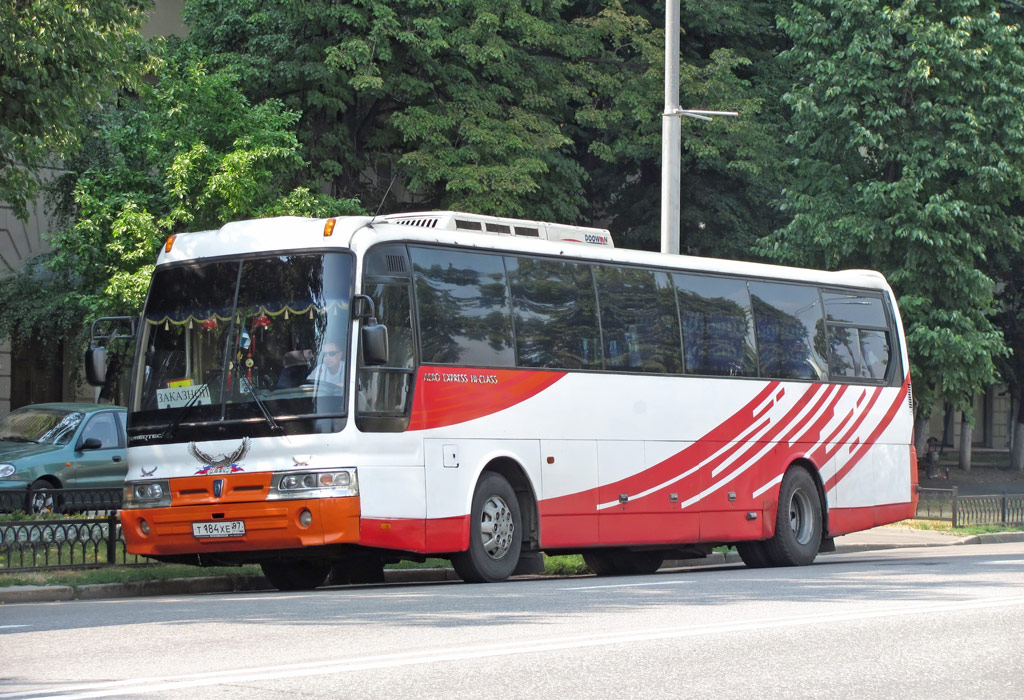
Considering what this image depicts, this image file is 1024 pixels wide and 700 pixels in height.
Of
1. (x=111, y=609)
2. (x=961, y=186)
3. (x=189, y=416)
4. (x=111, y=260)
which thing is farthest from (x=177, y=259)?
(x=961, y=186)

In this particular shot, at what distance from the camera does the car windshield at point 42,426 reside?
22.1 meters

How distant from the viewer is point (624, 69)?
3200 cm

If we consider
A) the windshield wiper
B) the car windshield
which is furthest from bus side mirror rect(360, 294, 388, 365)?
the car windshield

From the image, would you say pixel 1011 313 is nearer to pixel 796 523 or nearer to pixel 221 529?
pixel 796 523

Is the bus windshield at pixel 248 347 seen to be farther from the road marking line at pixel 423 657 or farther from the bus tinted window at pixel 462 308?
the road marking line at pixel 423 657

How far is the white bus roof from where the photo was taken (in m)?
14.2

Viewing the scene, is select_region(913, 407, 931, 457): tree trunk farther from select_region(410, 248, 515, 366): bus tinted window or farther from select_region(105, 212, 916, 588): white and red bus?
select_region(410, 248, 515, 366): bus tinted window

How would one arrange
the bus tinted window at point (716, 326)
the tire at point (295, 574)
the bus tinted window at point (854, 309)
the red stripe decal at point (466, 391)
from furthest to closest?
the bus tinted window at point (854, 309), the bus tinted window at point (716, 326), the tire at point (295, 574), the red stripe decal at point (466, 391)

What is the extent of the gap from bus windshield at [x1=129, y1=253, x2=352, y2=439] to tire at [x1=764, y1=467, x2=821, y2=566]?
7.48 m

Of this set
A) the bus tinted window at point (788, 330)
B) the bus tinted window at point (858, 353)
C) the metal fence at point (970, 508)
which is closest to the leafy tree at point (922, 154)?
the metal fence at point (970, 508)

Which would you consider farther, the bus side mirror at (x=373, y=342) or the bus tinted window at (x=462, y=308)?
the bus tinted window at (x=462, y=308)

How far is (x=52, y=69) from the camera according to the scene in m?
16.7

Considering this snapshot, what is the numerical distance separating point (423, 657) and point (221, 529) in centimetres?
592

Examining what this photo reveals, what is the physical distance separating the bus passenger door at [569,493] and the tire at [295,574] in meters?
2.34
